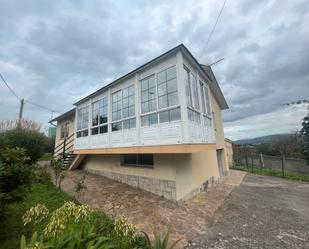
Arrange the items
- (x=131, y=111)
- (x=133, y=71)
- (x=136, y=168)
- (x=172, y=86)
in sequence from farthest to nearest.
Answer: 1. (x=136, y=168)
2. (x=131, y=111)
3. (x=133, y=71)
4. (x=172, y=86)

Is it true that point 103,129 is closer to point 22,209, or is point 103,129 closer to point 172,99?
point 172,99

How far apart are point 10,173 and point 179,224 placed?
479cm

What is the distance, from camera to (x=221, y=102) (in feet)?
51.5

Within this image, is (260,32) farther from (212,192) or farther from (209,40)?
(212,192)

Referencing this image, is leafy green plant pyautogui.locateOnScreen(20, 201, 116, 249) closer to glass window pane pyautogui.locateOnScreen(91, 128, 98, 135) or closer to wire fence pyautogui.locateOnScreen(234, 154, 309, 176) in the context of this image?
glass window pane pyautogui.locateOnScreen(91, 128, 98, 135)

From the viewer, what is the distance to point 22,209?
18.0ft

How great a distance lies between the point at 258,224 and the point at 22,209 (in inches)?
297

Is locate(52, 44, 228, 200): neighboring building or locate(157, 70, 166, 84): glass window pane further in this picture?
locate(157, 70, 166, 84): glass window pane

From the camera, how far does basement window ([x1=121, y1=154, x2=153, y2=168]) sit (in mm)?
8195

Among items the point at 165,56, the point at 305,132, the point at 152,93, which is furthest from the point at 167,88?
the point at 305,132

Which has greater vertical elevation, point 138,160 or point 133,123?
point 133,123

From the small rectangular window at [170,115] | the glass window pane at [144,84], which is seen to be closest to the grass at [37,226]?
the small rectangular window at [170,115]

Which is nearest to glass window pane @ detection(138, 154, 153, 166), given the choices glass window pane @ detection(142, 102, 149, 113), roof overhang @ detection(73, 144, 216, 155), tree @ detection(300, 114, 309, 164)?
roof overhang @ detection(73, 144, 216, 155)

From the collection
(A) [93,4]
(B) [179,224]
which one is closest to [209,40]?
(A) [93,4]
